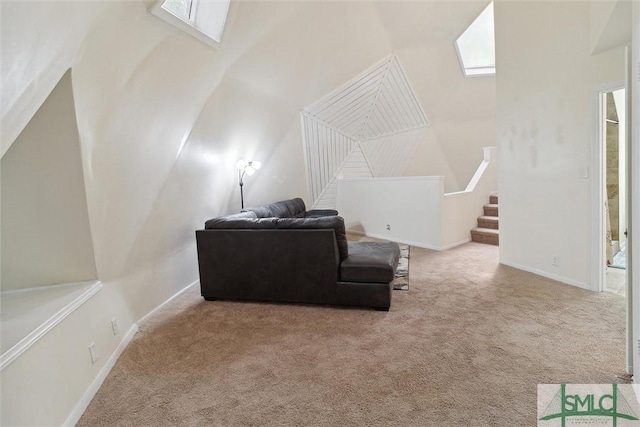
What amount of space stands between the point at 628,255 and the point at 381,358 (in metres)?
1.56

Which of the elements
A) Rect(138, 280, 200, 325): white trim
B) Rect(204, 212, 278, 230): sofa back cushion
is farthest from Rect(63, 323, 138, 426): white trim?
Rect(204, 212, 278, 230): sofa back cushion

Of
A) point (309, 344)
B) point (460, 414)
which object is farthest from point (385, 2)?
point (460, 414)

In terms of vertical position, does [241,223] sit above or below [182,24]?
below

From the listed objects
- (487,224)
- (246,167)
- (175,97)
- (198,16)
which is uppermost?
(198,16)

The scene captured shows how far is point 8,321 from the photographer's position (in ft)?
6.06

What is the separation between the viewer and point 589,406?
1.81 metres

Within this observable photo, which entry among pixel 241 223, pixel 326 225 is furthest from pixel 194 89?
pixel 326 225

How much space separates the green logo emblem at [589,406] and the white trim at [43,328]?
8.02 feet

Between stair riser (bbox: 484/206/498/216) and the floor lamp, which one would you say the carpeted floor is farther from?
stair riser (bbox: 484/206/498/216)

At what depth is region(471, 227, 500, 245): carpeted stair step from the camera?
5.54 metres

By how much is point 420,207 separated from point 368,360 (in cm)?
367

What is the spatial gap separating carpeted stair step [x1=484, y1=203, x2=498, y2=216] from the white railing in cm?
11

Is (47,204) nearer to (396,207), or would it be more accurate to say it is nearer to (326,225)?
(326,225)

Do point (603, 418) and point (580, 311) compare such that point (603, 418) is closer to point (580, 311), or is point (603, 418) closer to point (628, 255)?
point (628, 255)
